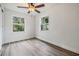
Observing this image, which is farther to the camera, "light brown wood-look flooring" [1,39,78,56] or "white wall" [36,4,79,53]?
"white wall" [36,4,79,53]

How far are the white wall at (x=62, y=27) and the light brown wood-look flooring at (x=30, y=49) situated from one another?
0.18 meters

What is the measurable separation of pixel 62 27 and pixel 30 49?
1014mm

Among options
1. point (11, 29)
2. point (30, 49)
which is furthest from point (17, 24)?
point (30, 49)

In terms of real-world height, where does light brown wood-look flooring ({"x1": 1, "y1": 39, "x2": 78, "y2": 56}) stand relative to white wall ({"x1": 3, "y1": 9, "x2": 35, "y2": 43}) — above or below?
below

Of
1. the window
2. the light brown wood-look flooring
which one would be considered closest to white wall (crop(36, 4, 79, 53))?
the light brown wood-look flooring

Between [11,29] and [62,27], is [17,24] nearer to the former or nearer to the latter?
[11,29]

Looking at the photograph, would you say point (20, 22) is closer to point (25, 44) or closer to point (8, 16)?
point (8, 16)

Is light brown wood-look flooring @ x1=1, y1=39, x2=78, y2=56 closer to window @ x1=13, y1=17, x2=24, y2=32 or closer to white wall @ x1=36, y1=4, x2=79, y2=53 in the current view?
white wall @ x1=36, y1=4, x2=79, y2=53

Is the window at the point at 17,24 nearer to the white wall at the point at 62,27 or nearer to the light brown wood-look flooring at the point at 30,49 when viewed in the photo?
the light brown wood-look flooring at the point at 30,49

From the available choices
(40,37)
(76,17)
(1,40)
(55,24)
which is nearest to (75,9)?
(76,17)

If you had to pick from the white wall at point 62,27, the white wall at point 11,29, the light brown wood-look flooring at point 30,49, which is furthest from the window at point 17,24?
the white wall at point 62,27

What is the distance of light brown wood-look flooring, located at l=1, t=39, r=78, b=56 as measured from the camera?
176 cm

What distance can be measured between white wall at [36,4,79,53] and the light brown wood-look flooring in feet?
0.58

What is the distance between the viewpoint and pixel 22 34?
75.6 inches
